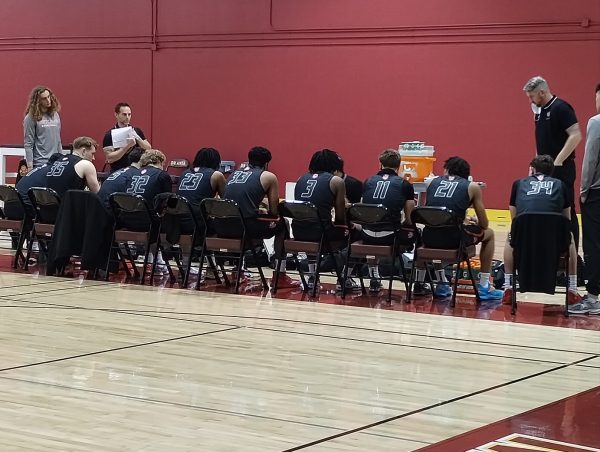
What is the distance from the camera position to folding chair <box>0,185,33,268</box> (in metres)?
9.29

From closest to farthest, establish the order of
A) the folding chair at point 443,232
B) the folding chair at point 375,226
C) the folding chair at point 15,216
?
the folding chair at point 443,232 < the folding chair at point 375,226 < the folding chair at point 15,216

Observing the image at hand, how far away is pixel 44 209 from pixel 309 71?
6.35 meters

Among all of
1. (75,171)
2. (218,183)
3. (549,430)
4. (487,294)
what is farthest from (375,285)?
(549,430)

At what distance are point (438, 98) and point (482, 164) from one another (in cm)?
106

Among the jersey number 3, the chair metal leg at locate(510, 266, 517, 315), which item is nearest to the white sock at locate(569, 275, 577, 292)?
the chair metal leg at locate(510, 266, 517, 315)

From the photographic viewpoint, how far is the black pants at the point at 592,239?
7.35 metres

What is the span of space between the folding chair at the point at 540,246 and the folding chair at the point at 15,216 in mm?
4487

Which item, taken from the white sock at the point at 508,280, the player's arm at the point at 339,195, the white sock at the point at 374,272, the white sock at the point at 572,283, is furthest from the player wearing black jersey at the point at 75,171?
the white sock at the point at 572,283

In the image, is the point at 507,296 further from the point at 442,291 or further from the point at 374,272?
the point at 374,272

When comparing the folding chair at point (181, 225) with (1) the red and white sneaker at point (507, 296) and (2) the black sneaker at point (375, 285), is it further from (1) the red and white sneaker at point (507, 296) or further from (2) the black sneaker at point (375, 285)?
(1) the red and white sneaker at point (507, 296)

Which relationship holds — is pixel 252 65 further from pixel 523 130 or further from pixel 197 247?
pixel 197 247

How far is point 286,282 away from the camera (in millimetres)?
8836

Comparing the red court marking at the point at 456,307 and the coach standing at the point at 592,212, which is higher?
the coach standing at the point at 592,212

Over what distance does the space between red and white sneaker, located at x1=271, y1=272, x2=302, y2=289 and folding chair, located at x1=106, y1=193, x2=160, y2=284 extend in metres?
1.05
